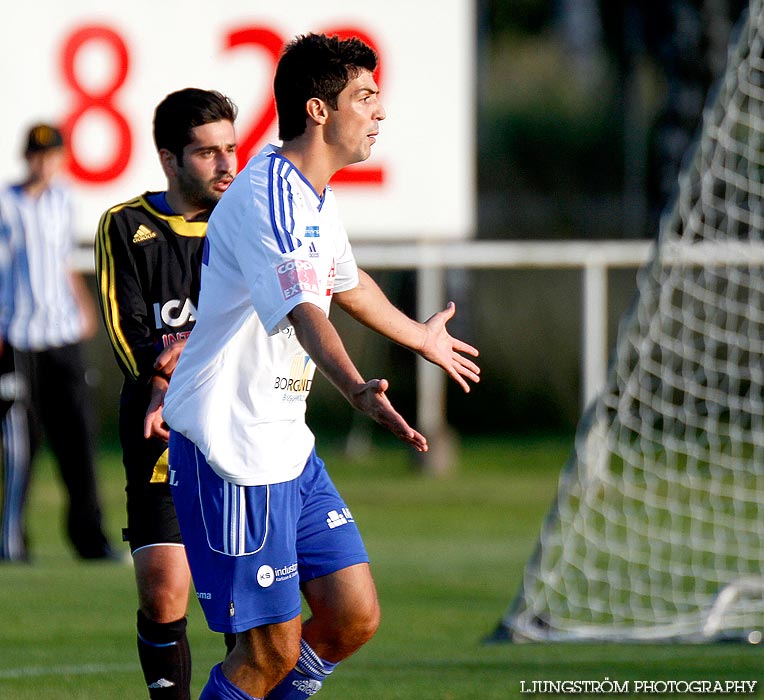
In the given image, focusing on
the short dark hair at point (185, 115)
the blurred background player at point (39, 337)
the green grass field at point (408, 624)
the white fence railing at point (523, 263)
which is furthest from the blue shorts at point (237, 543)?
the white fence railing at point (523, 263)

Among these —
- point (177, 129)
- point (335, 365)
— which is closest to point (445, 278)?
point (177, 129)

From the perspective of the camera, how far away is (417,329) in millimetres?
4117

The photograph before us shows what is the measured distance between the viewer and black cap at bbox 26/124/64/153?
28.0 feet

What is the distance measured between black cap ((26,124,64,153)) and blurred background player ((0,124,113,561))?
0.07m

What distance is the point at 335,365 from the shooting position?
3588 mm

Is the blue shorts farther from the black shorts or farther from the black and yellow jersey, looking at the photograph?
the black and yellow jersey

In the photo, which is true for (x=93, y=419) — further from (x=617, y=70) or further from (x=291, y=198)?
(x=617, y=70)

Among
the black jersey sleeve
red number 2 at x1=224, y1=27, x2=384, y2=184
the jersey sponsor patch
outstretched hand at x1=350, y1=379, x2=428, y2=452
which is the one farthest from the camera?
red number 2 at x1=224, y1=27, x2=384, y2=184

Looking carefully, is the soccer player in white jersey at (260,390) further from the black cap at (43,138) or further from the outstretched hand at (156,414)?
the black cap at (43,138)

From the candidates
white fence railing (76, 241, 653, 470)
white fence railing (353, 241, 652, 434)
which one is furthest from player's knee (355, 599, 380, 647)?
white fence railing (353, 241, 652, 434)

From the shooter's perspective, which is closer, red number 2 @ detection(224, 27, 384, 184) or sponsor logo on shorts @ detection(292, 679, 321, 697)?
sponsor logo on shorts @ detection(292, 679, 321, 697)

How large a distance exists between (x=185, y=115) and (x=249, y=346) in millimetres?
1110

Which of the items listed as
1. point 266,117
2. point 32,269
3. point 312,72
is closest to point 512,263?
point 266,117

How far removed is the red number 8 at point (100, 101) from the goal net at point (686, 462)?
4174mm
